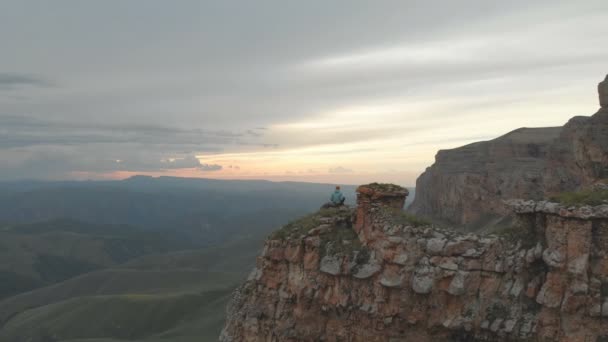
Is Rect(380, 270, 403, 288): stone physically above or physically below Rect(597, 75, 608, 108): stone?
below

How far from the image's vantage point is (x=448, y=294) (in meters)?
14.9

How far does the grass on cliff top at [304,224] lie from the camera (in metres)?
19.1

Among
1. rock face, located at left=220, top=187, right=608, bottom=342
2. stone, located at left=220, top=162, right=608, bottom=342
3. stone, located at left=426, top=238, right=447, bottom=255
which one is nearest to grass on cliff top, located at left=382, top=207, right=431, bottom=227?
rock face, located at left=220, top=187, right=608, bottom=342

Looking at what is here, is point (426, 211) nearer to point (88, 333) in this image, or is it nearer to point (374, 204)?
point (374, 204)

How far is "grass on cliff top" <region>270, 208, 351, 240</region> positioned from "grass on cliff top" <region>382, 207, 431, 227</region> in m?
2.23

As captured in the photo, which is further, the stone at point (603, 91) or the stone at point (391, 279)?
the stone at point (603, 91)

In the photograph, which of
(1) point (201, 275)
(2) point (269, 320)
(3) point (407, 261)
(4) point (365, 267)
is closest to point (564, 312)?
(3) point (407, 261)

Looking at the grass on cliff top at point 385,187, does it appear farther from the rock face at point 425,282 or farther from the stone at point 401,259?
the stone at point 401,259

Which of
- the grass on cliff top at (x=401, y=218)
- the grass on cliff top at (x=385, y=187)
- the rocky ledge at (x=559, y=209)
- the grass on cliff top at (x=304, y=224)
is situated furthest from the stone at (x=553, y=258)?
the grass on cliff top at (x=304, y=224)

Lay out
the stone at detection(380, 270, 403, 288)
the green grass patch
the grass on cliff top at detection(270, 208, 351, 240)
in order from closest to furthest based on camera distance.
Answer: the stone at detection(380, 270, 403, 288)
the green grass patch
the grass on cliff top at detection(270, 208, 351, 240)

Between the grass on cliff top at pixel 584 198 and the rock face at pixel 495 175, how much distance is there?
41276 mm

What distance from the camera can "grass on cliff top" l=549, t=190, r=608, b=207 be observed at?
13031 mm

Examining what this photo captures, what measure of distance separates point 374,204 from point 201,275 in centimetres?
16042

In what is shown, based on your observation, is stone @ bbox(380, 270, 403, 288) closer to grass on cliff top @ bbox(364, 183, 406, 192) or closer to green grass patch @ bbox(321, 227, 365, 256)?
green grass patch @ bbox(321, 227, 365, 256)
